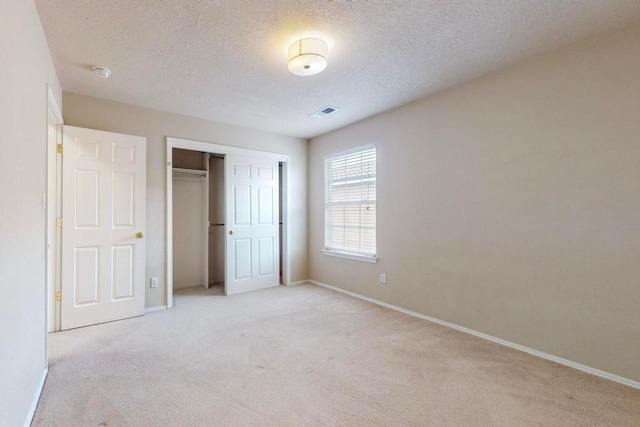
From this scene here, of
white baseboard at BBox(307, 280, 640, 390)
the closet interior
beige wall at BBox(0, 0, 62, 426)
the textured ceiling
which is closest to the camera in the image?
beige wall at BBox(0, 0, 62, 426)

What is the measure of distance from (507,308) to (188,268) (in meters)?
4.58

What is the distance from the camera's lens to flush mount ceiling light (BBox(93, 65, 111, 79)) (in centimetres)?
275

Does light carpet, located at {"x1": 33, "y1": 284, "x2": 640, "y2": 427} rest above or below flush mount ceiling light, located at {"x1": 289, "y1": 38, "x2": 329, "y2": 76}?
below

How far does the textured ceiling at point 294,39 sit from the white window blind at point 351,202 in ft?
3.59

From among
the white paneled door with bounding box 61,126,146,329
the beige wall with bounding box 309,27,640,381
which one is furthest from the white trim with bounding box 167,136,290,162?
the beige wall with bounding box 309,27,640,381

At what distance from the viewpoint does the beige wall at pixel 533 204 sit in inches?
85.4

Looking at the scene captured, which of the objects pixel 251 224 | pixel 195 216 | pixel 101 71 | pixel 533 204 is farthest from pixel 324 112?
pixel 195 216

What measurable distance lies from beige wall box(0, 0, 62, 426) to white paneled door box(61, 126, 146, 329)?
1.13m

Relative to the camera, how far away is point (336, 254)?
468cm

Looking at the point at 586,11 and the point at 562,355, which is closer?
the point at 586,11

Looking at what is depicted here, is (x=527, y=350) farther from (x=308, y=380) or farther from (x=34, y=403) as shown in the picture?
(x=34, y=403)

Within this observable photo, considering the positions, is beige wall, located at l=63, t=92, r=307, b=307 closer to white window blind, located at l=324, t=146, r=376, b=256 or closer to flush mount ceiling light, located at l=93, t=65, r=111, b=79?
flush mount ceiling light, located at l=93, t=65, r=111, b=79

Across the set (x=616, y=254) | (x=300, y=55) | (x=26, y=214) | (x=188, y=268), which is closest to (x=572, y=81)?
(x=616, y=254)

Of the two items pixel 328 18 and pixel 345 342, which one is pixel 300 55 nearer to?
pixel 328 18
